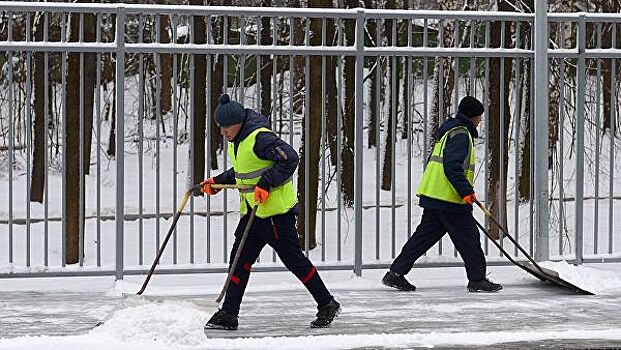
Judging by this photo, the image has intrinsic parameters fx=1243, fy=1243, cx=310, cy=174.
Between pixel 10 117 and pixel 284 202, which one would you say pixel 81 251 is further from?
pixel 284 202

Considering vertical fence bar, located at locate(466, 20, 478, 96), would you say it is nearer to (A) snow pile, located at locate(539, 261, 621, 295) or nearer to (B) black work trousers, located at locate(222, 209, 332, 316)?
(A) snow pile, located at locate(539, 261, 621, 295)

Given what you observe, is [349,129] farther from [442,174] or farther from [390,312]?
[390,312]

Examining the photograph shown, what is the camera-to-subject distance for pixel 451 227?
403 inches

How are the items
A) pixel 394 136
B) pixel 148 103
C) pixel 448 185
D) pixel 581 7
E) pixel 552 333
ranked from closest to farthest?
pixel 552 333 → pixel 448 185 → pixel 394 136 → pixel 148 103 → pixel 581 7

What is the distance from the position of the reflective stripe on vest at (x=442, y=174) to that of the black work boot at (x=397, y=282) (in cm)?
72

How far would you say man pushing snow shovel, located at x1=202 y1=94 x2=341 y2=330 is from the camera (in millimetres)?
8438

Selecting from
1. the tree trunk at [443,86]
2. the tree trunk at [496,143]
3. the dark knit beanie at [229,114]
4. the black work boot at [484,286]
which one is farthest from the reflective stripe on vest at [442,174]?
the dark knit beanie at [229,114]

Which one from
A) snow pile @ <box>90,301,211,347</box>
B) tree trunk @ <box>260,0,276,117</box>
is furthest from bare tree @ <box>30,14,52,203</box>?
snow pile @ <box>90,301,211,347</box>

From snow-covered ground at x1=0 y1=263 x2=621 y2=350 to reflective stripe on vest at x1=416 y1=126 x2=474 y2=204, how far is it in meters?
0.82

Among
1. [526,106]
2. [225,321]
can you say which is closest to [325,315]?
[225,321]

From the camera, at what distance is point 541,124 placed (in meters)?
11.0

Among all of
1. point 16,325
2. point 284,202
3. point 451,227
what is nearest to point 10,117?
point 16,325

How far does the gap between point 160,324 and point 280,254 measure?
1.17 meters

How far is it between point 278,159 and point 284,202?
13.3 inches
